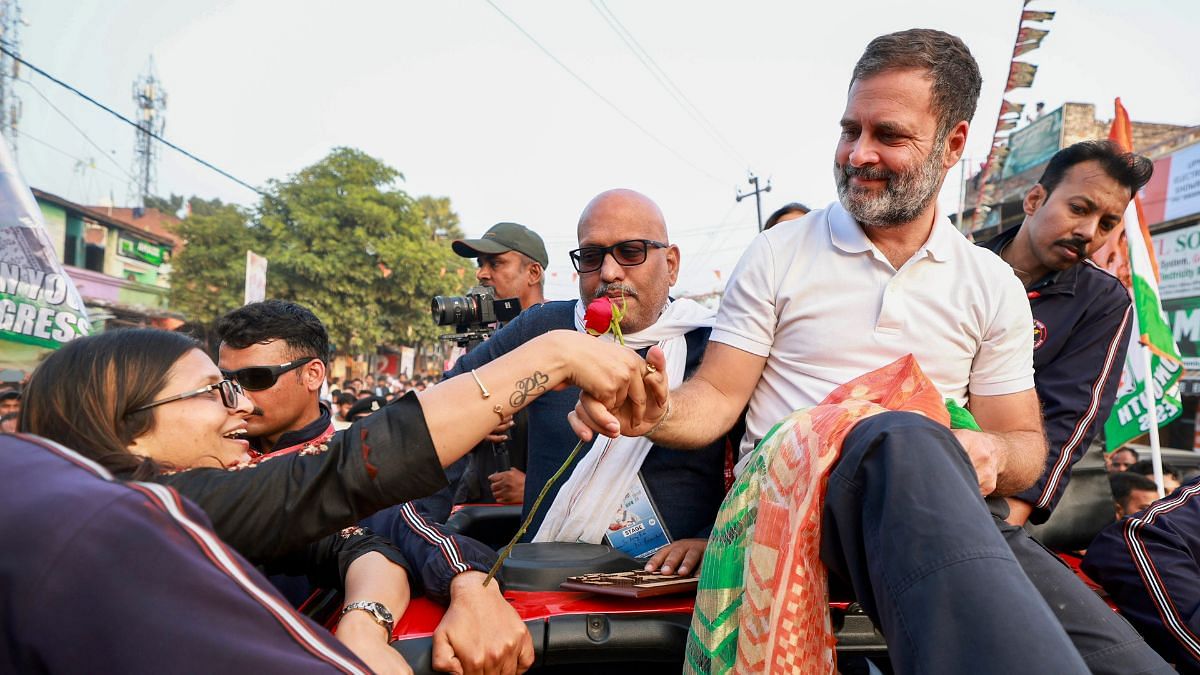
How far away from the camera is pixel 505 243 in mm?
5016

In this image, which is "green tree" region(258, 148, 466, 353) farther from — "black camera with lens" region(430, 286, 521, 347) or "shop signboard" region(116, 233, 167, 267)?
"black camera with lens" region(430, 286, 521, 347)

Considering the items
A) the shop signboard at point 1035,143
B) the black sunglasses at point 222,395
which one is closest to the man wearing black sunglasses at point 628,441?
the black sunglasses at point 222,395

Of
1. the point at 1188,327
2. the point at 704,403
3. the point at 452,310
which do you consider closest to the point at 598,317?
the point at 704,403

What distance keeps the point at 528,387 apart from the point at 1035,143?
20.1m

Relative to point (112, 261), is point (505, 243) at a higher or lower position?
higher

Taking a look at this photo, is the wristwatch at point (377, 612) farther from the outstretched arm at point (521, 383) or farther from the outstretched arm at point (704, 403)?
the outstretched arm at point (704, 403)

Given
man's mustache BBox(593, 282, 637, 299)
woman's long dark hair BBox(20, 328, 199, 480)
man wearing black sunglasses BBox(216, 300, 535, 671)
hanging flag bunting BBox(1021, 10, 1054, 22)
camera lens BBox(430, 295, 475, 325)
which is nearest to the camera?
woman's long dark hair BBox(20, 328, 199, 480)

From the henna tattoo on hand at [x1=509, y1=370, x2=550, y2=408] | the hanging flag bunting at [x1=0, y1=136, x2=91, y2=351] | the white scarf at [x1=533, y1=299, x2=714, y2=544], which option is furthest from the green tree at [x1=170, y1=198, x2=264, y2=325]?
the henna tattoo on hand at [x1=509, y1=370, x2=550, y2=408]

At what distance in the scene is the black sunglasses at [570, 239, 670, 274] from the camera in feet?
9.76

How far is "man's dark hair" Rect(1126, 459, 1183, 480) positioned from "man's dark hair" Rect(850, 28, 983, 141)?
19.4 ft

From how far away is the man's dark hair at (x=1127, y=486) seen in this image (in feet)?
17.9

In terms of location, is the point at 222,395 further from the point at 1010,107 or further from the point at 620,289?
the point at 1010,107

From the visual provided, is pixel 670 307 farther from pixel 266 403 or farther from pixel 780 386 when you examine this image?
pixel 266 403

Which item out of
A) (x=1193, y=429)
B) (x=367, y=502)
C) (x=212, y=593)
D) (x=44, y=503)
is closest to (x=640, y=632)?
(x=367, y=502)
